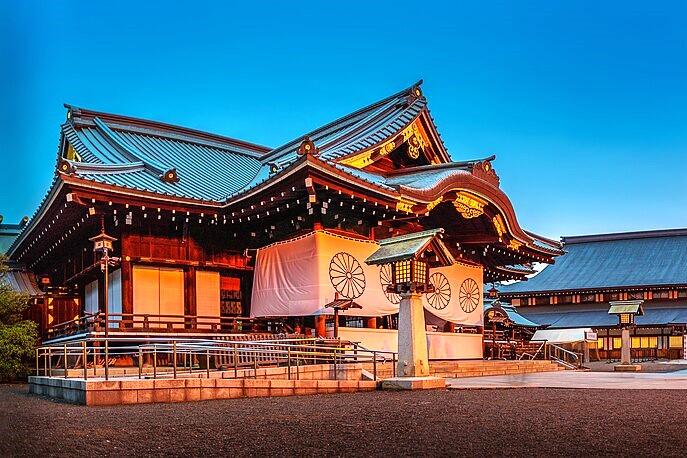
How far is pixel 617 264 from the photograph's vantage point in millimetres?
45906

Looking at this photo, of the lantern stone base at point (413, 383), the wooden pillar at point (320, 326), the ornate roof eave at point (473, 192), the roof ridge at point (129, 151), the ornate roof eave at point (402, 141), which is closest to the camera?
the lantern stone base at point (413, 383)

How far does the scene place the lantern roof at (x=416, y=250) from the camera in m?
12.7

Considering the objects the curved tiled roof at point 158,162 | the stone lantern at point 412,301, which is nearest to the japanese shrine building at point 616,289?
the curved tiled roof at point 158,162

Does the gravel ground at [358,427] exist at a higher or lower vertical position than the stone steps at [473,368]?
higher

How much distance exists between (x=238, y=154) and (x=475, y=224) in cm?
952

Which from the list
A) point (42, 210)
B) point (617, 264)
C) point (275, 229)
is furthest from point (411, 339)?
point (617, 264)

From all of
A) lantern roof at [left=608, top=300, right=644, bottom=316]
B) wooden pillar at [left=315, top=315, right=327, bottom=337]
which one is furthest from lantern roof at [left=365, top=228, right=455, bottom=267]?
lantern roof at [left=608, top=300, right=644, bottom=316]

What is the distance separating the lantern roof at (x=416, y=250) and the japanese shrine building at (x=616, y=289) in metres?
30.2

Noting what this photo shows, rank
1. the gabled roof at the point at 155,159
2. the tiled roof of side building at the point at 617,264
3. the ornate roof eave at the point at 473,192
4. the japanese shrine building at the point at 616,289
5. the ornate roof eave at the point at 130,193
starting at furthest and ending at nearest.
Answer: the tiled roof of side building at the point at 617,264
the japanese shrine building at the point at 616,289
the gabled roof at the point at 155,159
the ornate roof eave at the point at 473,192
the ornate roof eave at the point at 130,193

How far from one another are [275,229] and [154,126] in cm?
896

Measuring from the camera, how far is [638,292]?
41875 millimetres

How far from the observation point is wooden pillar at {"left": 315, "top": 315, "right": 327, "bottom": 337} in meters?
16.7

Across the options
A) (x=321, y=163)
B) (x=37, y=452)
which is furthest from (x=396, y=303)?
(x=37, y=452)

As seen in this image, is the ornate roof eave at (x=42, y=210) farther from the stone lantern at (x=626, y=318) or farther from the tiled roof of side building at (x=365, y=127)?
the stone lantern at (x=626, y=318)
